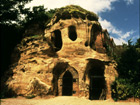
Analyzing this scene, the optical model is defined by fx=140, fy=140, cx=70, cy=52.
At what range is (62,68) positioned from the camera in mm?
14945

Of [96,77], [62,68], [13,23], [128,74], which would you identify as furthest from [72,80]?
[13,23]

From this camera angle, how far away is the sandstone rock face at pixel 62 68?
13.5 meters

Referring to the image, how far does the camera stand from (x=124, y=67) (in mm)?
15250

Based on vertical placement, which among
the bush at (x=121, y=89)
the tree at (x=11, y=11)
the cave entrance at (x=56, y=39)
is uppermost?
the tree at (x=11, y=11)

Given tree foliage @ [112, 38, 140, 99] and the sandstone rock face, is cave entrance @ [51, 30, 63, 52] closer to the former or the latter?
the sandstone rock face

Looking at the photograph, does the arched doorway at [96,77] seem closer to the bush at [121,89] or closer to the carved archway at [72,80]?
the carved archway at [72,80]

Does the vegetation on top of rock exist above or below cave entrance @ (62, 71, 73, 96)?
above

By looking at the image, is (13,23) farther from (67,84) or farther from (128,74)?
(128,74)

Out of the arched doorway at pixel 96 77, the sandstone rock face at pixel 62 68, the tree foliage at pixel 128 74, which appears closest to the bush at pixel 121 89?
the tree foliage at pixel 128 74

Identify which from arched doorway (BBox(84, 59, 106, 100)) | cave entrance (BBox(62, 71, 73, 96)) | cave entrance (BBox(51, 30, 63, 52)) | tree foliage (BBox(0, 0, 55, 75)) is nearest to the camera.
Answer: cave entrance (BBox(62, 71, 73, 96))

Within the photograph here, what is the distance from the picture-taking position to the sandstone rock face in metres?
13.5

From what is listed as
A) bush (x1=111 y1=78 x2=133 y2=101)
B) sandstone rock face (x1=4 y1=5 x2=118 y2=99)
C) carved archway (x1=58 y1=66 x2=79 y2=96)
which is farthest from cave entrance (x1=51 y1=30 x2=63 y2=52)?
bush (x1=111 y1=78 x2=133 y2=101)

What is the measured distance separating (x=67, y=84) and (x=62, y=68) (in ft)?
6.08

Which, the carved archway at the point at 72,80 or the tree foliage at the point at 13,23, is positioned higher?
the tree foliage at the point at 13,23
